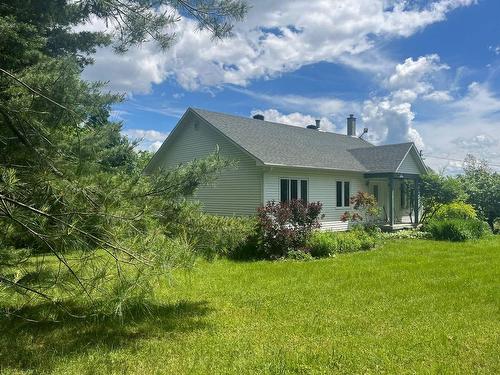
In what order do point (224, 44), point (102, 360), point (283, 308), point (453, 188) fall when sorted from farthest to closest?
point (453, 188), point (283, 308), point (224, 44), point (102, 360)

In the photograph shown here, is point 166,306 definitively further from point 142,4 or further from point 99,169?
point 142,4

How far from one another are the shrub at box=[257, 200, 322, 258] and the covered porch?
9.13 m

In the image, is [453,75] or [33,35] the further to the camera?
[453,75]

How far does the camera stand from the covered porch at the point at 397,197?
2086 cm

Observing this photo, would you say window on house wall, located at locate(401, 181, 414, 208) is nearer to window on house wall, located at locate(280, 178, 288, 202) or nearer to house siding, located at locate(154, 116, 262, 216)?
window on house wall, located at locate(280, 178, 288, 202)

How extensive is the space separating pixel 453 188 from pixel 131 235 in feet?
66.4

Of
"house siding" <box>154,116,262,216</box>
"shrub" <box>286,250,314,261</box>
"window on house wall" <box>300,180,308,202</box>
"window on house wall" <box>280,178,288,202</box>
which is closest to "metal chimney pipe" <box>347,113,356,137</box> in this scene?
"window on house wall" <box>300,180,308,202</box>

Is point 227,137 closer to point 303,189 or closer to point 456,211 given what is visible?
point 303,189

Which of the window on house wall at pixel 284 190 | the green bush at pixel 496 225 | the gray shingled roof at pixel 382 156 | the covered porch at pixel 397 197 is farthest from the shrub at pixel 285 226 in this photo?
the green bush at pixel 496 225

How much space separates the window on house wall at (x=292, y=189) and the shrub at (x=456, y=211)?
7.00 metres

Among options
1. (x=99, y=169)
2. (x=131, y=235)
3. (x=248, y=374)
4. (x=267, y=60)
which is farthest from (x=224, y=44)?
(x=267, y=60)

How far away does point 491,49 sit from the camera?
16.8 meters

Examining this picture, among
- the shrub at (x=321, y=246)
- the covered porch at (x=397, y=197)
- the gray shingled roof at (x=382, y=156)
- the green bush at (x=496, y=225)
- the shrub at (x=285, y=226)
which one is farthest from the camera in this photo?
the green bush at (x=496, y=225)

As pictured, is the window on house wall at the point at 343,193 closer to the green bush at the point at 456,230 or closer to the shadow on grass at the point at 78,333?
the green bush at the point at 456,230
